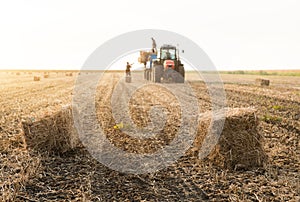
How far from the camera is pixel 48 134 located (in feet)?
20.5

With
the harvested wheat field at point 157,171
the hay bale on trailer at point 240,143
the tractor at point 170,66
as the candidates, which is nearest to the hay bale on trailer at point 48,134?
the harvested wheat field at point 157,171

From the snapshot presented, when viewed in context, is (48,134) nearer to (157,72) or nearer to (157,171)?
(157,171)

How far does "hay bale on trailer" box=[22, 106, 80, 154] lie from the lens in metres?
6.17

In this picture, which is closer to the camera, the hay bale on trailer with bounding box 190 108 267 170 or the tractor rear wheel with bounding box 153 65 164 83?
the hay bale on trailer with bounding box 190 108 267 170

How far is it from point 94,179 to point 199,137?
2.24m

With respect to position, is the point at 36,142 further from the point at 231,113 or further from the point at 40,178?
the point at 231,113

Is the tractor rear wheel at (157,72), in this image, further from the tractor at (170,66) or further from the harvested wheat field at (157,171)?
the harvested wheat field at (157,171)

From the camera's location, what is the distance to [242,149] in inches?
212

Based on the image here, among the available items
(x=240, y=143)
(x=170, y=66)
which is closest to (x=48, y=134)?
(x=240, y=143)

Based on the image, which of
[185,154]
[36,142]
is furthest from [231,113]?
[36,142]

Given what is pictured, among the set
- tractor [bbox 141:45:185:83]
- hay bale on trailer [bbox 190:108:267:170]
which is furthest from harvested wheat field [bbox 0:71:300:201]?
tractor [bbox 141:45:185:83]

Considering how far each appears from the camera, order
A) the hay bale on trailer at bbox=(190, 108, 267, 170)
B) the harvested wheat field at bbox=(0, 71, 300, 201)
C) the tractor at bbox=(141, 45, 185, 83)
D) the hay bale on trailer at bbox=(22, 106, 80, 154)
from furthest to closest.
A: 1. the tractor at bbox=(141, 45, 185, 83)
2. the hay bale on trailer at bbox=(22, 106, 80, 154)
3. the hay bale on trailer at bbox=(190, 108, 267, 170)
4. the harvested wheat field at bbox=(0, 71, 300, 201)

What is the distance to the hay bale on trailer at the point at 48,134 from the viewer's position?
6.17m

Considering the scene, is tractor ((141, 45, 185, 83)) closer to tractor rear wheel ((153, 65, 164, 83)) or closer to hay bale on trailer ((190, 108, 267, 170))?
tractor rear wheel ((153, 65, 164, 83))
